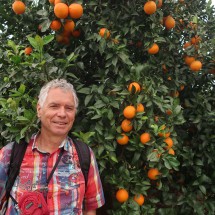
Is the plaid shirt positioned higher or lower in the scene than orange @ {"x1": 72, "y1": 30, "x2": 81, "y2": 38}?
lower

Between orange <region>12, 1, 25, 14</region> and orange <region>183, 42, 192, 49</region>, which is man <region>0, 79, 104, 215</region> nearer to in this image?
orange <region>12, 1, 25, 14</region>

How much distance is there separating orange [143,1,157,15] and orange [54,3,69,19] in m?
0.64

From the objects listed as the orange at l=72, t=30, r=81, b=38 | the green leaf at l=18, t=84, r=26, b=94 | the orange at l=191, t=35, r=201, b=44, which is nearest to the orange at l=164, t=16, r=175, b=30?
the orange at l=191, t=35, r=201, b=44

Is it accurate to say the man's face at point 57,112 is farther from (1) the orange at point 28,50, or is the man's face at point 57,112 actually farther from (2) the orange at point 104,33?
(1) the orange at point 28,50

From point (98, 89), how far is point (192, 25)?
4.02ft

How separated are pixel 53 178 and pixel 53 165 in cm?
7

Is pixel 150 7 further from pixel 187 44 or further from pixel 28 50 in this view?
pixel 28 50

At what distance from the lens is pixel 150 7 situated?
2.62 m

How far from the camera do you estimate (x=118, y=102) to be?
2.42m

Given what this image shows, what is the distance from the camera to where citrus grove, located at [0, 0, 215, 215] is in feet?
7.75

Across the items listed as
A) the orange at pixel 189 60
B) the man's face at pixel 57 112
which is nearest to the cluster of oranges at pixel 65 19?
the man's face at pixel 57 112

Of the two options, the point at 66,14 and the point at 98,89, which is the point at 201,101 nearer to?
the point at 98,89

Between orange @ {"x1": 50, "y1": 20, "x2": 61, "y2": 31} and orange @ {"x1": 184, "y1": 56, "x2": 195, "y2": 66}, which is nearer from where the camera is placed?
orange @ {"x1": 50, "y1": 20, "x2": 61, "y2": 31}

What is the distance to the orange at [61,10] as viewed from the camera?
241cm
